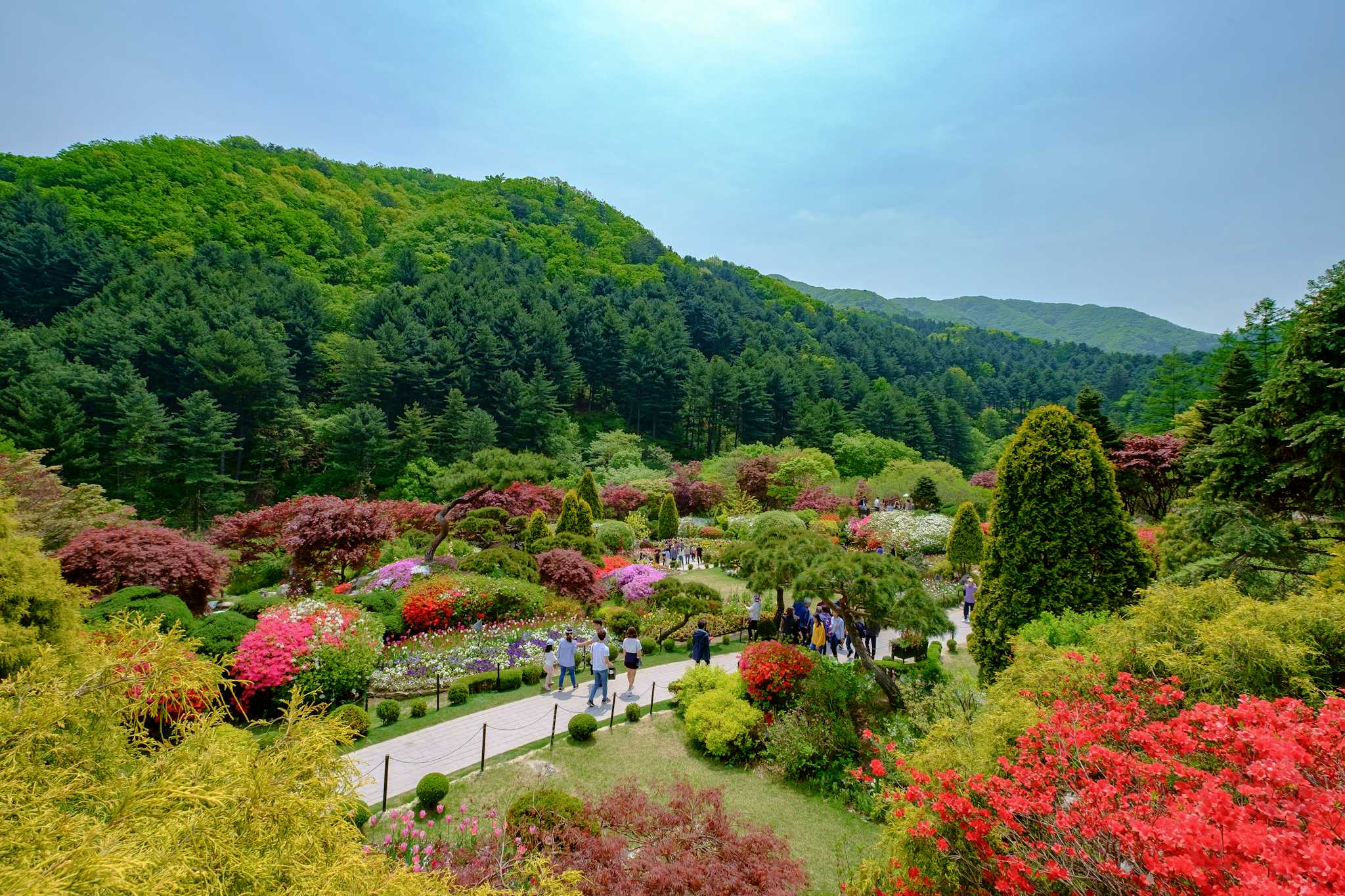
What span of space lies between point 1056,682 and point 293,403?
4254cm

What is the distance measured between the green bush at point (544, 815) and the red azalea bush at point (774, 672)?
3.93 meters

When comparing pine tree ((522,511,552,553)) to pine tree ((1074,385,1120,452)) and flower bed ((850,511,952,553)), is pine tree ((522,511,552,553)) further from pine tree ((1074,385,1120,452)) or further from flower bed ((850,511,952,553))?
pine tree ((1074,385,1120,452))

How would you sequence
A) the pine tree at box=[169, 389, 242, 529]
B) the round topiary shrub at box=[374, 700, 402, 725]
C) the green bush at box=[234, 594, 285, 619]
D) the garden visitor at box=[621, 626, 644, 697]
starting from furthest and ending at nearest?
the pine tree at box=[169, 389, 242, 529] → the green bush at box=[234, 594, 285, 619] → the garden visitor at box=[621, 626, 644, 697] → the round topiary shrub at box=[374, 700, 402, 725]

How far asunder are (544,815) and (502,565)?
33.8ft

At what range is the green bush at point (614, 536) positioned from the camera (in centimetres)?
2517

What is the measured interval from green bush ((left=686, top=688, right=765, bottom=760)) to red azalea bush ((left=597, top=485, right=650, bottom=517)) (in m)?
23.1

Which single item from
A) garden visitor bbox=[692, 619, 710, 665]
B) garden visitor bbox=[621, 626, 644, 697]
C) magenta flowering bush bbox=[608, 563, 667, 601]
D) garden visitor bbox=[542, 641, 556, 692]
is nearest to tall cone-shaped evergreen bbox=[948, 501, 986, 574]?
magenta flowering bush bbox=[608, 563, 667, 601]

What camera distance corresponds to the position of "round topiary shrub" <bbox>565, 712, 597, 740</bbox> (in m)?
8.95

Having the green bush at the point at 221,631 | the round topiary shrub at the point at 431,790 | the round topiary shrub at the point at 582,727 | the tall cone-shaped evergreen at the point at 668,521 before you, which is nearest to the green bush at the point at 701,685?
the round topiary shrub at the point at 582,727

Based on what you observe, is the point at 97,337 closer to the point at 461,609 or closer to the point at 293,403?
the point at 293,403

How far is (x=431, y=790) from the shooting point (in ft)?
22.8

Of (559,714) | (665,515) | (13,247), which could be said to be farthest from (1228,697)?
(13,247)

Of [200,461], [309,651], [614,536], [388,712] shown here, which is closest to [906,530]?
[614,536]

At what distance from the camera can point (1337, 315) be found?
7797 mm
